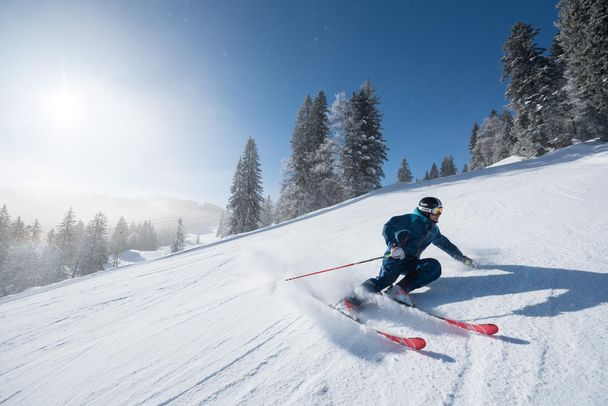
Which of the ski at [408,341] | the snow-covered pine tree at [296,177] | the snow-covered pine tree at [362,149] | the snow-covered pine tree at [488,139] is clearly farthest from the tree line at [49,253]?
the snow-covered pine tree at [488,139]

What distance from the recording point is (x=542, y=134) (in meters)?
22.0

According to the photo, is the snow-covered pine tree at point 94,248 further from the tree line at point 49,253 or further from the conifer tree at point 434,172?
the conifer tree at point 434,172

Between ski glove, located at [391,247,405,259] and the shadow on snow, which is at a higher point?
ski glove, located at [391,247,405,259]

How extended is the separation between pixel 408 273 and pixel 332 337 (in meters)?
1.49

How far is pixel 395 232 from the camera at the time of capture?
3.58 metres

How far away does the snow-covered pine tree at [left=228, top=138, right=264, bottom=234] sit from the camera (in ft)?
98.2

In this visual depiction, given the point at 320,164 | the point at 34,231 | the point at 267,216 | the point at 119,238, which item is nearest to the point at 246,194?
the point at 320,164

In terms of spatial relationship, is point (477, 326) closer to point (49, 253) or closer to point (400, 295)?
point (400, 295)

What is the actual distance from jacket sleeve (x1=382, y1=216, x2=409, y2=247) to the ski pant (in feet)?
0.85

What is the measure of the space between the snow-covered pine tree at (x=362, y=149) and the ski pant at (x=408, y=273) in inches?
784

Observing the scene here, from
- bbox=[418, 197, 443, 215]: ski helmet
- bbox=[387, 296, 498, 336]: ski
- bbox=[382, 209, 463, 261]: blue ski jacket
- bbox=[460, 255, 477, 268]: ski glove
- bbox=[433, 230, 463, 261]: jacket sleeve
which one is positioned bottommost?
bbox=[387, 296, 498, 336]: ski

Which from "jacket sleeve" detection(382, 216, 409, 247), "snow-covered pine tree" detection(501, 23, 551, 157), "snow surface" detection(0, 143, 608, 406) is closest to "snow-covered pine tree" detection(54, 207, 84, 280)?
"snow surface" detection(0, 143, 608, 406)

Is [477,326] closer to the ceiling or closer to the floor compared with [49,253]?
closer to the floor

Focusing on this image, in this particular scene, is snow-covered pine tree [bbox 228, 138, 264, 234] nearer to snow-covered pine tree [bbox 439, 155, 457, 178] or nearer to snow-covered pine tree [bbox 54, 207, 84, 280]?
snow-covered pine tree [bbox 54, 207, 84, 280]
